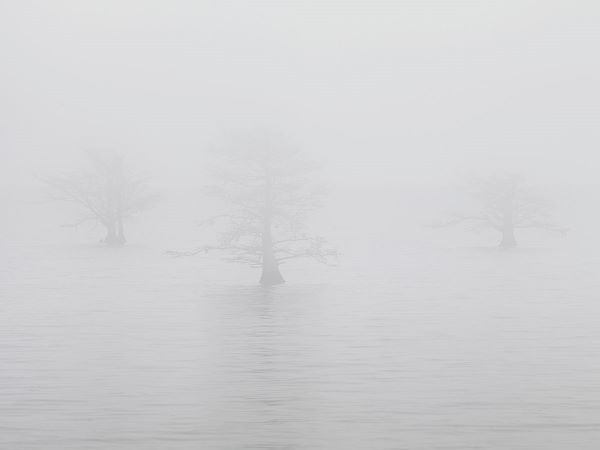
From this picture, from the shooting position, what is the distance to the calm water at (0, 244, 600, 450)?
37.2 meters

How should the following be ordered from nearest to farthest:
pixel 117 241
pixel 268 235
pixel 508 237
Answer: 1. pixel 268 235
2. pixel 508 237
3. pixel 117 241

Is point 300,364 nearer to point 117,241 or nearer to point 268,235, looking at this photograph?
point 268,235

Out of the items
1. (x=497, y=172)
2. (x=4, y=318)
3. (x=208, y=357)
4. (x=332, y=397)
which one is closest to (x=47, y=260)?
(x=497, y=172)

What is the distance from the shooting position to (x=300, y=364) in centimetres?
5641

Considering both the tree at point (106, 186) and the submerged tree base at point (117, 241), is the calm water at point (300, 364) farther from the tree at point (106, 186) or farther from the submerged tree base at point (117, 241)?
the submerged tree base at point (117, 241)

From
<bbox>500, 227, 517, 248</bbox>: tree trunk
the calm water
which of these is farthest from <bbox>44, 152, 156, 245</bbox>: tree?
<bbox>500, 227, 517, 248</bbox>: tree trunk

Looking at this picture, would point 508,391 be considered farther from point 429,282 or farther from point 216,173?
point 429,282

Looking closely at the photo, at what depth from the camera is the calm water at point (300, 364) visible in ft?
122

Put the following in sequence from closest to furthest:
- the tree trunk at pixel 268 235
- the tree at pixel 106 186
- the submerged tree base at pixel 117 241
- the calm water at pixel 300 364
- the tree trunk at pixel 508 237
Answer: the calm water at pixel 300 364
the tree trunk at pixel 268 235
the tree at pixel 106 186
the tree trunk at pixel 508 237
the submerged tree base at pixel 117 241

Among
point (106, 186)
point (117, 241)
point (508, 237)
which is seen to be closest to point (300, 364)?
point (106, 186)

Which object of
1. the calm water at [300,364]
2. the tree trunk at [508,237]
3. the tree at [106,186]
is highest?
the tree at [106,186]

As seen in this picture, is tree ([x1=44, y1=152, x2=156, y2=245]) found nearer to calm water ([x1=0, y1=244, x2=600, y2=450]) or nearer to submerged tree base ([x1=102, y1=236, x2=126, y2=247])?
calm water ([x1=0, y1=244, x2=600, y2=450])

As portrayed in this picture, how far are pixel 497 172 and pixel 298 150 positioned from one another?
64.7m

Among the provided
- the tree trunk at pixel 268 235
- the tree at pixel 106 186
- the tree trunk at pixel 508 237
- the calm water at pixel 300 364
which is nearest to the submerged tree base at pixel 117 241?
the tree at pixel 106 186
